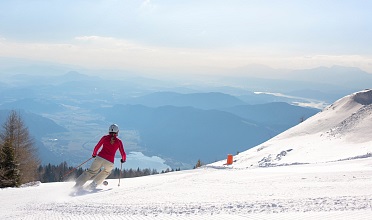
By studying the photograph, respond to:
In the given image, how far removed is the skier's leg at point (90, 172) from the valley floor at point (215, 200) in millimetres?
519

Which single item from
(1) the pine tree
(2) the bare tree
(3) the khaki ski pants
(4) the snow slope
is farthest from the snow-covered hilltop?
(2) the bare tree

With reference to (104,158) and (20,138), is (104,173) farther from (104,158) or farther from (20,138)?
(20,138)

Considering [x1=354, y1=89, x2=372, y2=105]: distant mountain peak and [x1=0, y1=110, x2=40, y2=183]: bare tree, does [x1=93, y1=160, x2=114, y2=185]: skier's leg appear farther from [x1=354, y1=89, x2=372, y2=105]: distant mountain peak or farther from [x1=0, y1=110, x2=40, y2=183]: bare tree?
[x1=354, y1=89, x2=372, y2=105]: distant mountain peak

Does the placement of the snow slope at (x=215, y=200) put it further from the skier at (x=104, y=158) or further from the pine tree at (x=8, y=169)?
the pine tree at (x=8, y=169)

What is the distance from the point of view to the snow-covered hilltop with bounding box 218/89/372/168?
21.8 metres

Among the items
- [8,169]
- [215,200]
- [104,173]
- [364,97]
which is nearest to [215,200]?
[215,200]

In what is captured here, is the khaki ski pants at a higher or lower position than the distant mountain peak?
lower

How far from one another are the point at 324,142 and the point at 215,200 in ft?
67.0

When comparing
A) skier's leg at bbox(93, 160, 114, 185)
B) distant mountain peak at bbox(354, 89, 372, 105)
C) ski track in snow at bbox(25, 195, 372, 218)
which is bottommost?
ski track in snow at bbox(25, 195, 372, 218)

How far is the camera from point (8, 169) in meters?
18.7

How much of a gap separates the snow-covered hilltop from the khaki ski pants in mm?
12600

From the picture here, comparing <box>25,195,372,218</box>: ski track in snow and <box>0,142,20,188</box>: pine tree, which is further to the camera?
<box>0,142,20,188</box>: pine tree

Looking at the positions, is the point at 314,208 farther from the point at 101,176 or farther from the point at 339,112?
the point at 339,112

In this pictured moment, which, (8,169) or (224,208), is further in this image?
(8,169)
